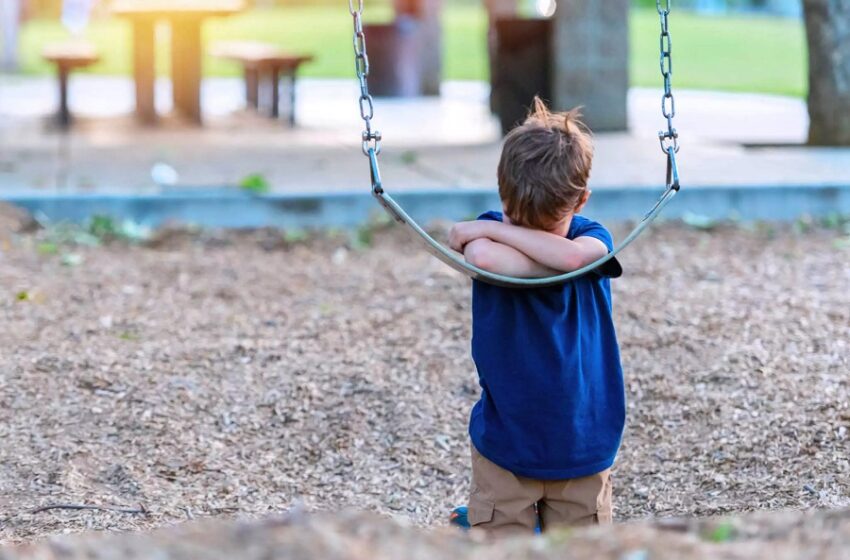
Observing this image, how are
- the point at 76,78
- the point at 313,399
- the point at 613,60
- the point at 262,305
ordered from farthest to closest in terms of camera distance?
the point at 76,78 < the point at 613,60 < the point at 262,305 < the point at 313,399

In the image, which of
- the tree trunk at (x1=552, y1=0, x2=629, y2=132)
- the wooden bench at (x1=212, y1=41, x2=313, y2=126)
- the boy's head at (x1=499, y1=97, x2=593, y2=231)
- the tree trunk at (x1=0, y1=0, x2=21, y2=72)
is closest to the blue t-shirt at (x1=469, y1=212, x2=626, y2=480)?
the boy's head at (x1=499, y1=97, x2=593, y2=231)

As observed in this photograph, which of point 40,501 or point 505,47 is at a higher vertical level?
point 505,47

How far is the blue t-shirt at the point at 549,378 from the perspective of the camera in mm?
2738

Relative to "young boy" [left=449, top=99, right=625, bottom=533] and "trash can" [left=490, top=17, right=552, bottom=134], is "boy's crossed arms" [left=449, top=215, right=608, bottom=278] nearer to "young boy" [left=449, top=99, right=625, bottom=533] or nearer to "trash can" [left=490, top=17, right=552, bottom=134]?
"young boy" [left=449, top=99, right=625, bottom=533]

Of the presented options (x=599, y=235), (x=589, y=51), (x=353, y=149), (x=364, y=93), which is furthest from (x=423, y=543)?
(x=589, y=51)

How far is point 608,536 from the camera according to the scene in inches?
71.5

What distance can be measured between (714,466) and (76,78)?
660 inches

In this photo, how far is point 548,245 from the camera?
2752 mm

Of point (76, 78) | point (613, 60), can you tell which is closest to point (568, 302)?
point (613, 60)

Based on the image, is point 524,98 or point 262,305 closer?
point 262,305

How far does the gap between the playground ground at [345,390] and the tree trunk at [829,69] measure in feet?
10.4

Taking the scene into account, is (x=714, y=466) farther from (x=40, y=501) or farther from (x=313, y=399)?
(x=40, y=501)

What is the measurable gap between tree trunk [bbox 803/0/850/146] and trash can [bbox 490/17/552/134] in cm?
185

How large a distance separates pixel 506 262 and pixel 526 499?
1.75 ft
